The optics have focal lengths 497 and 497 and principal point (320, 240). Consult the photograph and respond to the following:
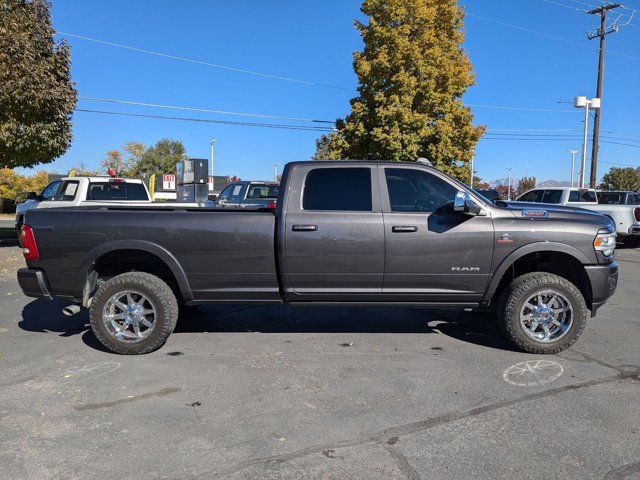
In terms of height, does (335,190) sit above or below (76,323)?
above

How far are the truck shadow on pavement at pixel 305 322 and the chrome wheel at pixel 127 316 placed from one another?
462 millimetres

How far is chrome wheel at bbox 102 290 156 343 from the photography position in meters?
5.05

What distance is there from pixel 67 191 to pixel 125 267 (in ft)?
27.5

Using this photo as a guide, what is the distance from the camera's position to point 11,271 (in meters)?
10.5

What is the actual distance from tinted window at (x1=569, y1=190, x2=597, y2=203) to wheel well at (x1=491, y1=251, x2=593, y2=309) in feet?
38.1

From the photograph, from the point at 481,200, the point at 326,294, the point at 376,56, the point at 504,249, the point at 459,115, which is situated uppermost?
the point at 376,56

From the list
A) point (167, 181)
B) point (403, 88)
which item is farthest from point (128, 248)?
point (167, 181)

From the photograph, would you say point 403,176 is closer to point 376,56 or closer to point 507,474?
point 507,474

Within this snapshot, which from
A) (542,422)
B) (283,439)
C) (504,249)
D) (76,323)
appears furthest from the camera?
(76,323)

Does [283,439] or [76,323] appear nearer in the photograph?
[283,439]

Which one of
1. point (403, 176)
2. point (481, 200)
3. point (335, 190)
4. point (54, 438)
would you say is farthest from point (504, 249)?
point (54, 438)

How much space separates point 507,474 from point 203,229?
3428 millimetres

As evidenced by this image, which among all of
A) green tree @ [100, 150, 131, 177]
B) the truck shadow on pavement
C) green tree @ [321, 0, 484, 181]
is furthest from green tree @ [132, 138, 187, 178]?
the truck shadow on pavement

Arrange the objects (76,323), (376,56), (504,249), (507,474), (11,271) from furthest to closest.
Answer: (376,56), (11,271), (76,323), (504,249), (507,474)
